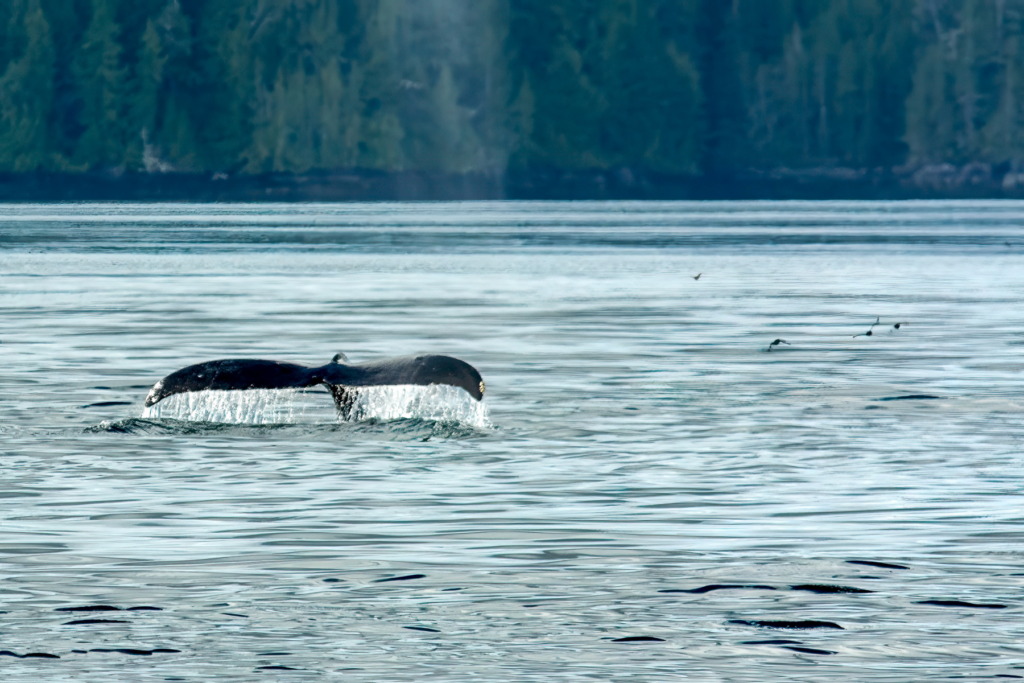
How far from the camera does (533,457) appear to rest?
56.6 feet

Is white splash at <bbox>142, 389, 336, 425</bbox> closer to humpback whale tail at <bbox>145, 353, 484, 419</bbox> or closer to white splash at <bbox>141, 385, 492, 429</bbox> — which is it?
white splash at <bbox>141, 385, 492, 429</bbox>

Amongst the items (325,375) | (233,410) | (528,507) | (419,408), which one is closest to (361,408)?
(419,408)

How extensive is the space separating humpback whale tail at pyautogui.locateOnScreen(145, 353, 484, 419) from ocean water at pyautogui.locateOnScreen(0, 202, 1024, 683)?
0.63m

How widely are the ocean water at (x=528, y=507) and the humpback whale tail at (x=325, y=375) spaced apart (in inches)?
24.9

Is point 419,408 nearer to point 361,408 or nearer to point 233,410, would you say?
point 361,408

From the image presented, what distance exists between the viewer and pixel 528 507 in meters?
14.4

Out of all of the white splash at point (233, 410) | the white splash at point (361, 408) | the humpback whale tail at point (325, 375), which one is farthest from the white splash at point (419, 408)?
the humpback whale tail at point (325, 375)

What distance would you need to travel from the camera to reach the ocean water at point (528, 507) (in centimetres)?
1007

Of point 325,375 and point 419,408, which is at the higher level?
point 325,375

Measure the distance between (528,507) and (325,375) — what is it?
2.74m

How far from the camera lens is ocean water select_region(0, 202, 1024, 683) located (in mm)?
10070

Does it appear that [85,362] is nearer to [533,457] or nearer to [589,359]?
[589,359]

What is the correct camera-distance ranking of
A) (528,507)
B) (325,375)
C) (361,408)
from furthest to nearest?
1. (361,408)
2. (325,375)
3. (528,507)

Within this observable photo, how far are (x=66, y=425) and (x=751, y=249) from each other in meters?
60.8
